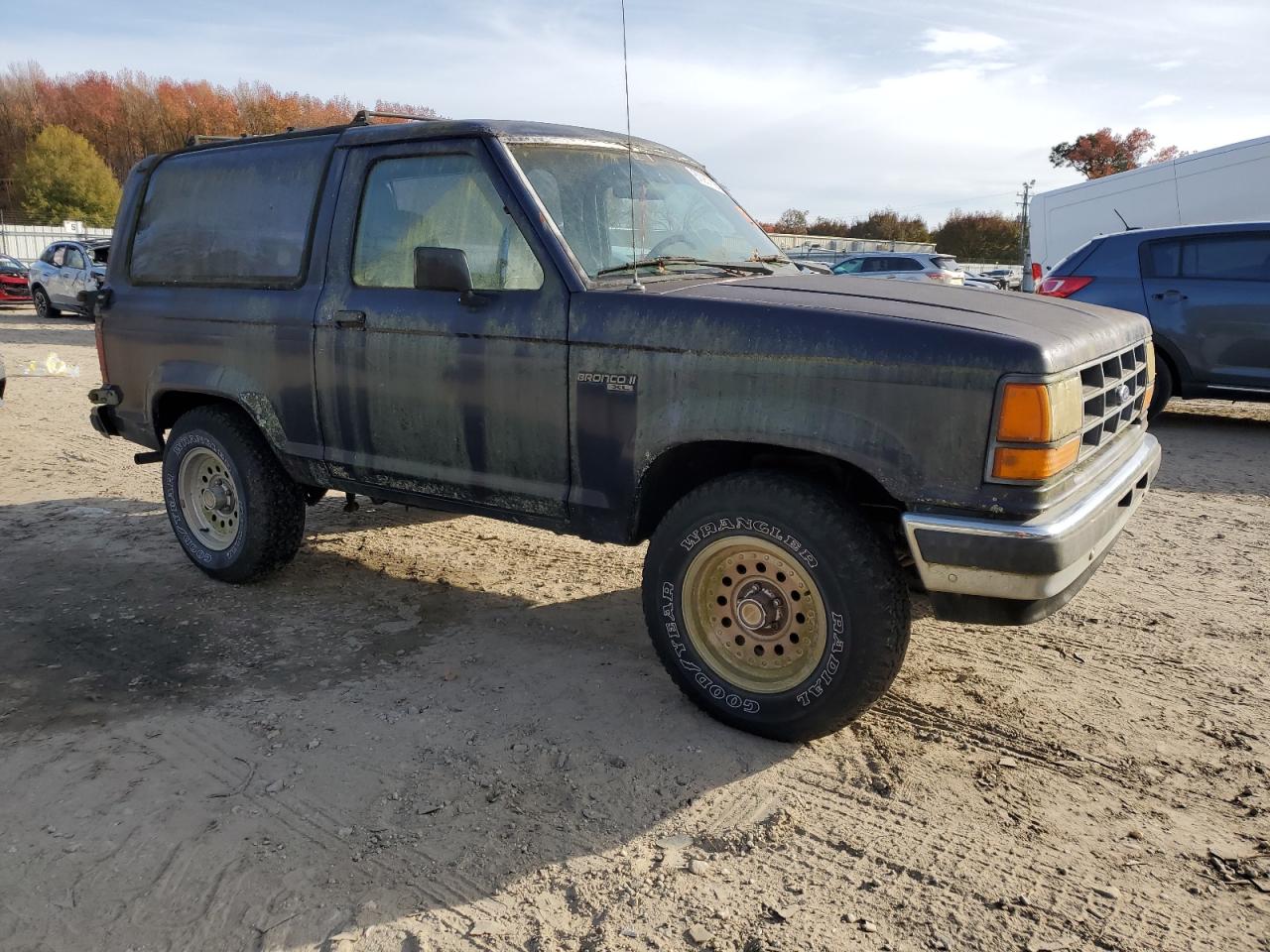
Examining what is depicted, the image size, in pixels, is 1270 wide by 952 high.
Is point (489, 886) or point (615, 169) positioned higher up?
point (615, 169)

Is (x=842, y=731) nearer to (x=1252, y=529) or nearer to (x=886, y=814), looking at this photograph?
(x=886, y=814)

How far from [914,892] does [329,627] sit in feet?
9.29

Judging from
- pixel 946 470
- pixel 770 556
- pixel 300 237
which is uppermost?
pixel 300 237

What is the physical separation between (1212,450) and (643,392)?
6.75 meters

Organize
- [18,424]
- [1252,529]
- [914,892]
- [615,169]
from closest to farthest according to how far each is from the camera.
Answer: [914,892], [615,169], [1252,529], [18,424]

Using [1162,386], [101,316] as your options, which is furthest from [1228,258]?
[101,316]

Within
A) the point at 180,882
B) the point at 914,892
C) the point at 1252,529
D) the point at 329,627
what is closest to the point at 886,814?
the point at 914,892

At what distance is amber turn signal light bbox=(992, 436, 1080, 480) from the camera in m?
2.71

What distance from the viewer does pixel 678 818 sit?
2.84 metres

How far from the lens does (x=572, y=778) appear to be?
3053mm

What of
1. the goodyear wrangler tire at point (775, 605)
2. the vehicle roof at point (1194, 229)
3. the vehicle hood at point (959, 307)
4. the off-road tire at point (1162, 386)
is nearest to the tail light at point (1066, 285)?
the vehicle roof at point (1194, 229)

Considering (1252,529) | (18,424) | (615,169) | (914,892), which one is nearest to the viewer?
(914,892)

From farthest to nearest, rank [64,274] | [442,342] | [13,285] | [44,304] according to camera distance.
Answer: [13,285] < [44,304] < [64,274] < [442,342]

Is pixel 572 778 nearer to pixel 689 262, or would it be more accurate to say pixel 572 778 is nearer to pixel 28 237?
pixel 689 262
